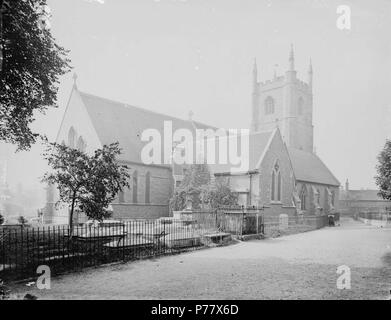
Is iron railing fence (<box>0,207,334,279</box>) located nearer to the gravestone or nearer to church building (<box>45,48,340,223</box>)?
the gravestone

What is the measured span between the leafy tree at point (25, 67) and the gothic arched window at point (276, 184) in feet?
70.1

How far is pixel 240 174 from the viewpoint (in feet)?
101

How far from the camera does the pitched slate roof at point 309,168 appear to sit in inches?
1727

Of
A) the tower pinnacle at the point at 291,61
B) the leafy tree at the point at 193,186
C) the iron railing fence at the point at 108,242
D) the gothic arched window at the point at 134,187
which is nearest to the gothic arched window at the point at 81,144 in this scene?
the gothic arched window at the point at 134,187

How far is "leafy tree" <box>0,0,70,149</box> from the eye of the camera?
41.0ft

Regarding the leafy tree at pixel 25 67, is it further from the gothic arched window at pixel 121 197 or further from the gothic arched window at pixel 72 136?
the gothic arched window at pixel 72 136

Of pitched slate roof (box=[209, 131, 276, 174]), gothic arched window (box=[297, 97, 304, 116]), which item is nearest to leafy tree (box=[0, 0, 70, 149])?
pitched slate roof (box=[209, 131, 276, 174])

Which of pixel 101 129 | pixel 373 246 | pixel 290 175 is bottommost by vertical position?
pixel 373 246

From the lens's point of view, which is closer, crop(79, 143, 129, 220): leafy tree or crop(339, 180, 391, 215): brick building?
crop(79, 143, 129, 220): leafy tree

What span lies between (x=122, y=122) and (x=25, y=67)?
62.6 feet

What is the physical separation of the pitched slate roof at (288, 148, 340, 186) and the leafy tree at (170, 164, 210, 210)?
17075 mm

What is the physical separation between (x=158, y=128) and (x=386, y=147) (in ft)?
73.2
